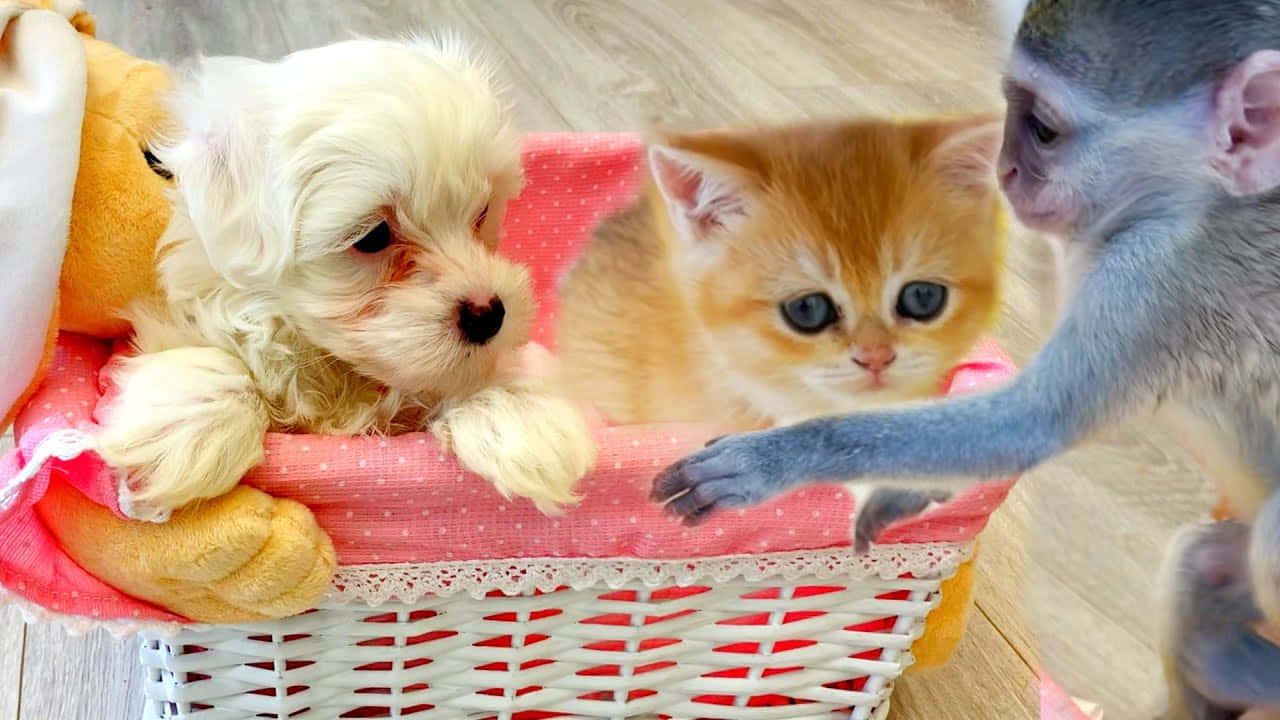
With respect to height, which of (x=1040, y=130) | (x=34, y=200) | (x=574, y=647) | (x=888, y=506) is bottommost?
(x=574, y=647)

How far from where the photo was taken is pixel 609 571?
0.58 metres

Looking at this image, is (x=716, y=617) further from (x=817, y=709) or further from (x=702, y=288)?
(x=702, y=288)

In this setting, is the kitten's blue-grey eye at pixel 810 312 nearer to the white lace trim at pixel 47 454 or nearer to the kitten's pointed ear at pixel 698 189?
the kitten's pointed ear at pixel 698 189

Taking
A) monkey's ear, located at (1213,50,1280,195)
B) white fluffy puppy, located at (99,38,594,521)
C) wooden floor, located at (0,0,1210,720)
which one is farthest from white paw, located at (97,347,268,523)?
monkey's ear, located at (1213,50,1280,195)

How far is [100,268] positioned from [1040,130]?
1.90 feet

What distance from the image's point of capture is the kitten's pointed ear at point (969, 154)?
0.60 ft

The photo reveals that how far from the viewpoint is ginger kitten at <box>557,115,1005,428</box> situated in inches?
7.8

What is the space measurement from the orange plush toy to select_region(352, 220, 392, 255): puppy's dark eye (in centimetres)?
14

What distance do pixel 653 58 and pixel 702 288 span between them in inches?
5.1

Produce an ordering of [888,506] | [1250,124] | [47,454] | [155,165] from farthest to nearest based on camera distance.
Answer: [155,165] < [47,454] < [888,506] < [1250,124]

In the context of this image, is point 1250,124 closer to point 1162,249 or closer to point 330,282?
point 1162,249

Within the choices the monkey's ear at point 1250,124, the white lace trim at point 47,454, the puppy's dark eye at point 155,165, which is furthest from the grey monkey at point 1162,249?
the puppy's dark eye at point 155,165

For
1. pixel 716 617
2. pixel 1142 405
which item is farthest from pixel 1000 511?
pixel 1142 405

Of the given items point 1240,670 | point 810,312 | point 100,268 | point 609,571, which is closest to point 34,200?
point 100,268
